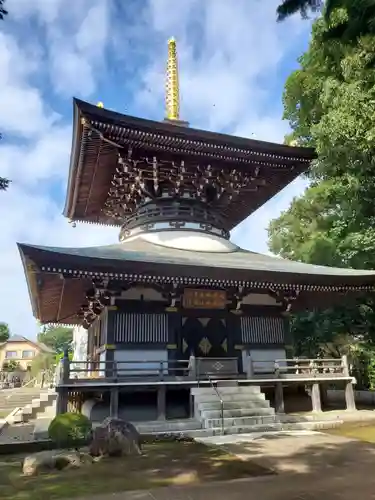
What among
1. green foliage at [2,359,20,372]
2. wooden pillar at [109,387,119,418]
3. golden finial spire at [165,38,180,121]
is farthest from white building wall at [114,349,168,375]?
green foliage at [2,359,20,372]

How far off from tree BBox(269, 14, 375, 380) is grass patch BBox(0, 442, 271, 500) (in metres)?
9.74

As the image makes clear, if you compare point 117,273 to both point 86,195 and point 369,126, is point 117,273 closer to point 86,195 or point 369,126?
point 86,195

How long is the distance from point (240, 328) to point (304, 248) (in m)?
9.12

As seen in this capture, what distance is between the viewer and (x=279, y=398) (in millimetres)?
13117

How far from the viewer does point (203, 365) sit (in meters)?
13.6

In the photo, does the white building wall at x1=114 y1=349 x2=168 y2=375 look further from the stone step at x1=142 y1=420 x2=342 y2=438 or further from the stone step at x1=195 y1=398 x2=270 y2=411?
the stone step at x1=142 y1=420 x2=342 y2=438

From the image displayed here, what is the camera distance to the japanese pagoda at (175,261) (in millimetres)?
12898

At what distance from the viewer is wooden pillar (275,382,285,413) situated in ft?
42.7

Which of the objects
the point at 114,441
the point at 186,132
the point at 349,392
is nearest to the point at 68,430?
the point at 114,441

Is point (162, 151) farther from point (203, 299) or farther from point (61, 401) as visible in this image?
point (61, 401)

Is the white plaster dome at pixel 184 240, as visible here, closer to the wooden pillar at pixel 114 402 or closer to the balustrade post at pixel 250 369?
the balustrade post at pixel 250 369

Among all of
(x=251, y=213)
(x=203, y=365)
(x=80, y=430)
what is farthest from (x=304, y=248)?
(x=80, y=430)

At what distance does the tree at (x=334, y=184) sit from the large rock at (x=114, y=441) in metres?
10.3

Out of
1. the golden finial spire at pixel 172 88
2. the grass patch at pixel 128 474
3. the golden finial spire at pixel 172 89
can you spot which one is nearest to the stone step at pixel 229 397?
the grass patch at pixel 128 474
